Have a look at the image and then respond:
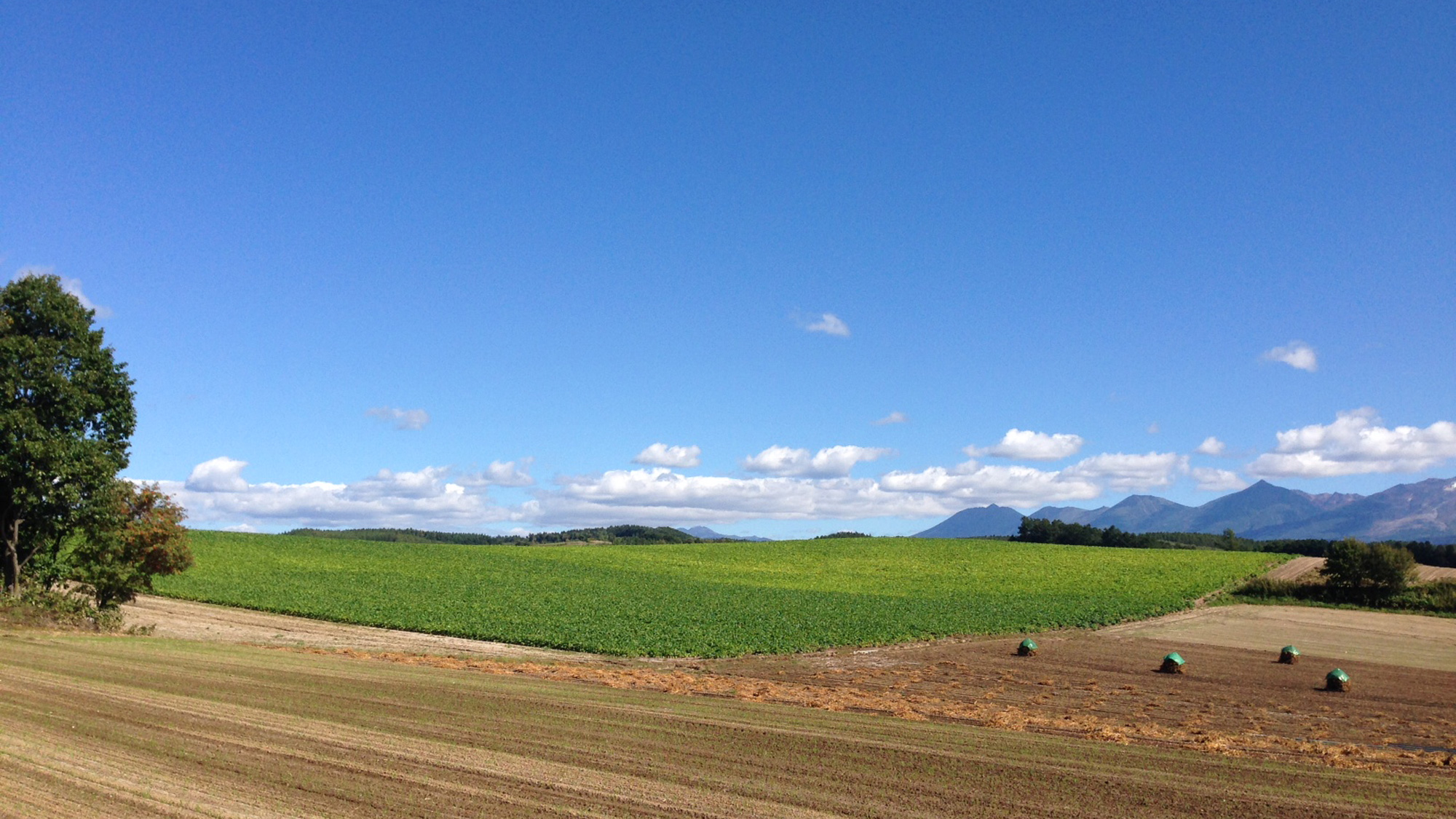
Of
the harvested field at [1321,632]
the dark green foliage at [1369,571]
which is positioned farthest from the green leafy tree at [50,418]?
the dark green foliage at [1369,571]

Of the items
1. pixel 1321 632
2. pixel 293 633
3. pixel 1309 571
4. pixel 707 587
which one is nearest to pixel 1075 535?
pixel 1309 571

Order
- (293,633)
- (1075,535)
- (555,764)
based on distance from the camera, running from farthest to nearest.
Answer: (1075,535) → (293,633) → (555,764)

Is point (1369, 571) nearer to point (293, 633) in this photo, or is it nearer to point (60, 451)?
point (293, 633)

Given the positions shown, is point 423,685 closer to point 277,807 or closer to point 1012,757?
point 277,807

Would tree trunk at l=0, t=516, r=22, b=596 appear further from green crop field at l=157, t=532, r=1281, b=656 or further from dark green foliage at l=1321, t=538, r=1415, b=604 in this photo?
dark green foliage at l=1321, t=538, r=1415, b=604

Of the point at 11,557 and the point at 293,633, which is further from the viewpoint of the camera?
the point at 293,633

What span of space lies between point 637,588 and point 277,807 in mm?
49039

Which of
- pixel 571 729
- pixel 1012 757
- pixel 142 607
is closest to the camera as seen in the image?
pixel 1012 757

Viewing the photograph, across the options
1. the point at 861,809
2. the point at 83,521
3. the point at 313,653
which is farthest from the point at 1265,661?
the point at 83,521

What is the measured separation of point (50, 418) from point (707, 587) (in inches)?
1561

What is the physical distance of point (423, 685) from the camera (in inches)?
859

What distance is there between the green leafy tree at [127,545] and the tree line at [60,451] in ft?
0.19

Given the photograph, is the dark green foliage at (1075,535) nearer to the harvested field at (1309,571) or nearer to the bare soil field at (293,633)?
the harvested field at (1309,571)

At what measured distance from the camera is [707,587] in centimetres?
6266
